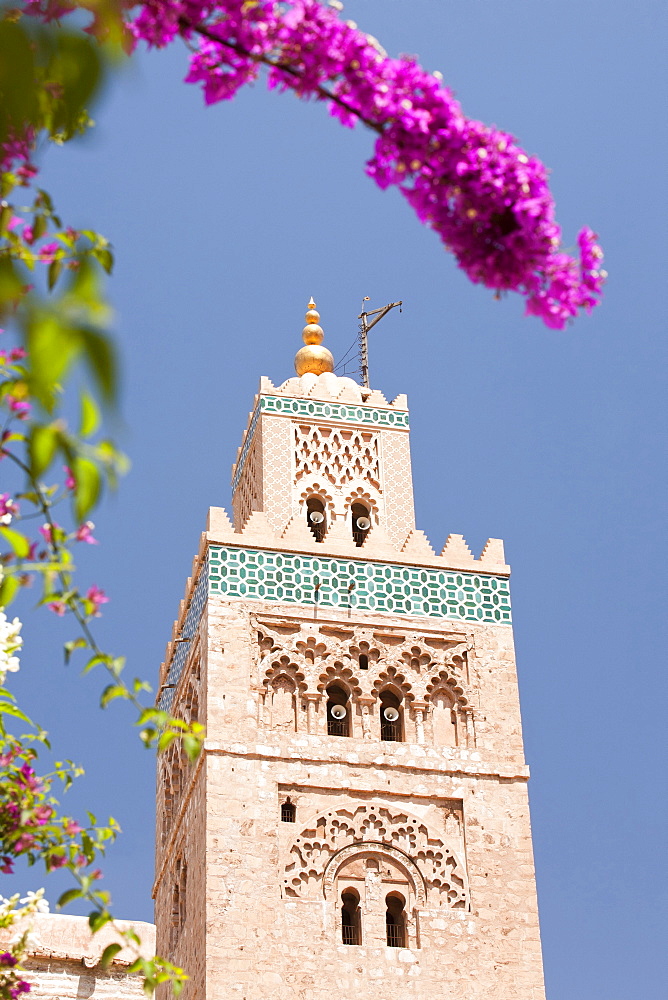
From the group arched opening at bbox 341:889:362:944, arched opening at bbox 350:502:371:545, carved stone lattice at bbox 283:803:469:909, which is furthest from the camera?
arched opening at bbox 350:502:371:545

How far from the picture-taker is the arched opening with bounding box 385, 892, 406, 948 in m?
17.4

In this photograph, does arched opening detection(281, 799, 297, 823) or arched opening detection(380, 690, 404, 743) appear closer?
arched opening detection(281, 799, 297, 823)

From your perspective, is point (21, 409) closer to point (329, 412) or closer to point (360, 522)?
point (360, 522)

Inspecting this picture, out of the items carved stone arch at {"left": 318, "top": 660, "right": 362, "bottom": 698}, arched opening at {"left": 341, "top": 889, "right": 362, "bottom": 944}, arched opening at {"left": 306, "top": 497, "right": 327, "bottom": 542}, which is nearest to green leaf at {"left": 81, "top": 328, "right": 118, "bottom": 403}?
arched opening at {"left": 341, "top": 889, "right": 362, "bottom": 944}

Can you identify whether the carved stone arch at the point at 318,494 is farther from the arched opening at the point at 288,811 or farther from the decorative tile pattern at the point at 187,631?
the arched opening at the point at 288,811

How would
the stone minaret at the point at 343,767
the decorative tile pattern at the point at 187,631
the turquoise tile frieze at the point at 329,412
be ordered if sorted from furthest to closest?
the turquoise tile frieze at the point at 329,412, the decorative tile pattern at the point at 187,631, the stone minaret at the point at 343,767

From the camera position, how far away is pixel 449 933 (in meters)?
17.5

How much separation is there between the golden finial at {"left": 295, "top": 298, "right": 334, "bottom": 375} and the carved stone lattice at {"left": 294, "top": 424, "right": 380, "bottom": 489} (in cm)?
149

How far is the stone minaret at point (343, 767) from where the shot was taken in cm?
1709

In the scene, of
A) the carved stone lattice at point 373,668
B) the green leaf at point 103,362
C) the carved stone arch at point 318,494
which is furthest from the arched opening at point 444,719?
the green leaf at point 103,362

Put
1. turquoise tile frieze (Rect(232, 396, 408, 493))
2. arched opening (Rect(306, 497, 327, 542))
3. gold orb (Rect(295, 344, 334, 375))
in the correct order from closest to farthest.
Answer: arched opening (Rect(306, 497, 327, 542)) → turquoise tile frieze (Rect(232, 396, 408, 493)) → gold orb (Rect(295, 344, 334, 375))

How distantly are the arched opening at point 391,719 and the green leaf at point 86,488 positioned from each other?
53.9 ft

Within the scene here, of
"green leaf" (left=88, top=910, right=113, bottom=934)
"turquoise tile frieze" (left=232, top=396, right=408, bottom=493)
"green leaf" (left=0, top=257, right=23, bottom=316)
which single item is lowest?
"green leaf" (left=88, top=910, right=113, bottom=934)

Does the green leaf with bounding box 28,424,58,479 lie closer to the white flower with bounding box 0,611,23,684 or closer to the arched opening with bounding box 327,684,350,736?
the white flower with bounding box 0,611,23,684
